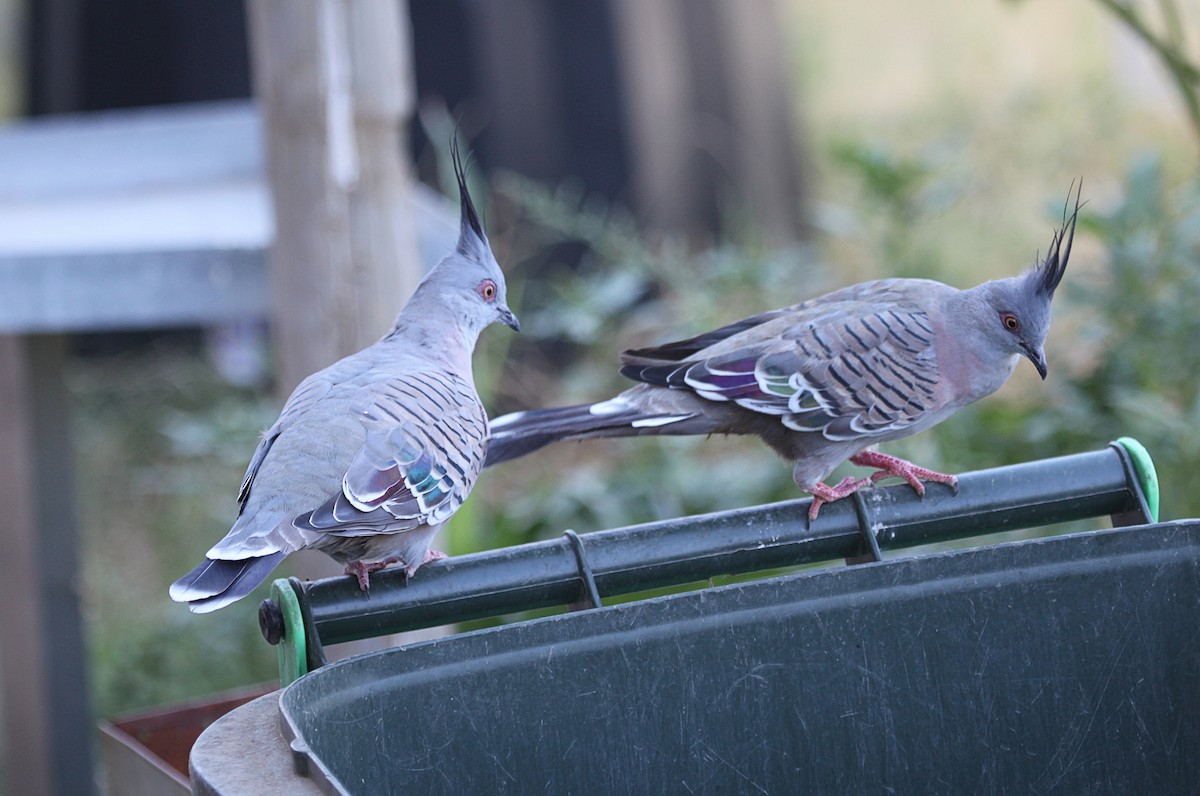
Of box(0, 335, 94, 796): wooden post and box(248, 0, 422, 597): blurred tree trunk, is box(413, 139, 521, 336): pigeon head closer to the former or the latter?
box(248, 0, 422, 597): blurred tree trunk

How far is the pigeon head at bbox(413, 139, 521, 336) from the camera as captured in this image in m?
1.99

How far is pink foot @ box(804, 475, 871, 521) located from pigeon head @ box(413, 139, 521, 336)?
614 mm

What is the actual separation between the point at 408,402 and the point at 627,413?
406 millimetres

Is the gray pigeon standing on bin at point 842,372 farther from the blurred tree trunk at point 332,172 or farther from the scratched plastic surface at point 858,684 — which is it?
the blurred tree trunk at point 332,172

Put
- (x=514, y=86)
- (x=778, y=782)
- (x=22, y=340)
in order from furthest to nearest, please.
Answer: (x=514, y=86) → (x=22, y=340) → (x=778, y=782)

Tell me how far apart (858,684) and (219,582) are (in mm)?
767

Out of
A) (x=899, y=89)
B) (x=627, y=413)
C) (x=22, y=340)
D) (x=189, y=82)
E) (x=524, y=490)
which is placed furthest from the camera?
(x=899, y=89)

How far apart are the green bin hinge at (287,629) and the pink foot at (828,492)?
68cm

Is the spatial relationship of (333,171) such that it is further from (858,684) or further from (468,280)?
(858,684)

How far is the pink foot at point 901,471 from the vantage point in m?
1.71

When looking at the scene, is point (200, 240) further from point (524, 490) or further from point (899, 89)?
point (899, 89)

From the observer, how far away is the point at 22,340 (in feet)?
9.82

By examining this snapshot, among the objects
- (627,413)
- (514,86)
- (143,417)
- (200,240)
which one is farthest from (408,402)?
(143,417)

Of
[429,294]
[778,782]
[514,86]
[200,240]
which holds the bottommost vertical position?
[778,782]
